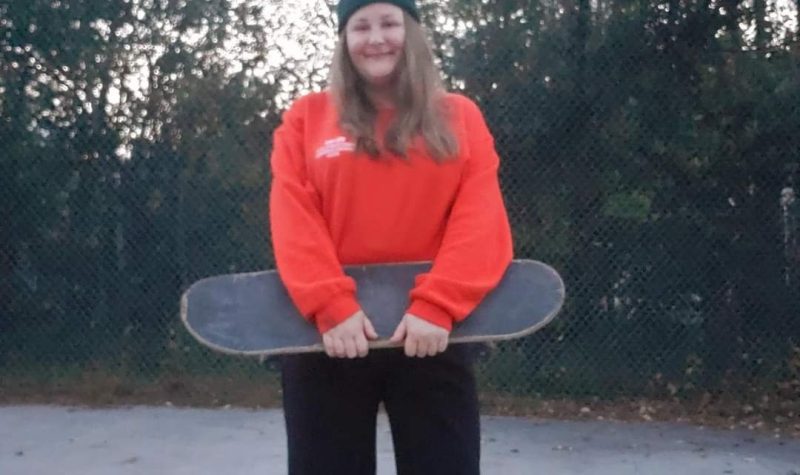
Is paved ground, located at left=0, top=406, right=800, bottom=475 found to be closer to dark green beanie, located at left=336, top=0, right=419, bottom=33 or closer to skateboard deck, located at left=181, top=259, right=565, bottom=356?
skateboard deck, located at left=181, top=259, right=565, bottom=356

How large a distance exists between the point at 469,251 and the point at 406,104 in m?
0.38

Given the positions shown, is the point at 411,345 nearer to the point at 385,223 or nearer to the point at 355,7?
the point at 385,223

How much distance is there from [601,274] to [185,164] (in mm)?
2751

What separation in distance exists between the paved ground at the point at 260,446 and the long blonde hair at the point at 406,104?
2.95m

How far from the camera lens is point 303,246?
96.7 inches

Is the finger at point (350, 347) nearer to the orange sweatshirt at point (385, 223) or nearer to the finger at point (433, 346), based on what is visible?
the orange sweatshirt at point (385, 223)

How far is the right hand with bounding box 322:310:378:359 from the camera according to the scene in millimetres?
2375

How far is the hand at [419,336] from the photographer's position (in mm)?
2379

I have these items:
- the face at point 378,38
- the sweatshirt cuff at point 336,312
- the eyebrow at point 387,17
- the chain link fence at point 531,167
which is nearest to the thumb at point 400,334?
the sweatshirt cuff at point 336,312

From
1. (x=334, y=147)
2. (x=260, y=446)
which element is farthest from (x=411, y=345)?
(x=260, y=446)

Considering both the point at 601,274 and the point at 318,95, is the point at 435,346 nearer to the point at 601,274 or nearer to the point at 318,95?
the point at 318,95

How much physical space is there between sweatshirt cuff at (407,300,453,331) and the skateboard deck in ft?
0.17

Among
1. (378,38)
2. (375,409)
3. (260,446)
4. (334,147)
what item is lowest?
(260,446)

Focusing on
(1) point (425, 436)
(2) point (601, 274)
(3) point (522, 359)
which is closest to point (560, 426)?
(3) point (522, 359)
